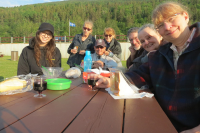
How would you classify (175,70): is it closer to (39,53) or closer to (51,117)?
(51,117)

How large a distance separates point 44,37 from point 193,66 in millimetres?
2133

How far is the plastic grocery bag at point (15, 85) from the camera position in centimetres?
114

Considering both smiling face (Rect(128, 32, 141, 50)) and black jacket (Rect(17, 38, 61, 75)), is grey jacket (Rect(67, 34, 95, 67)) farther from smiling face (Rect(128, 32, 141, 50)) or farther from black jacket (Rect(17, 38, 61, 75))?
smiling face (Rect(128, 32, 141, 50))

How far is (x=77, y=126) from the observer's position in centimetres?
68

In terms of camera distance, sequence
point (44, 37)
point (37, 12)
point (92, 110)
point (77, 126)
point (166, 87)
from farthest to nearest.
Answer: point (37, 12)
point (44, 37)
point (166, 87)
point (92, 110)
point (77, 126)

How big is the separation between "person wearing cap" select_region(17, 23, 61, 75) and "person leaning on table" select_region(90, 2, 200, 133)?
4.62 feet

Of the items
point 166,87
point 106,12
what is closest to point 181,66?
point 166,87

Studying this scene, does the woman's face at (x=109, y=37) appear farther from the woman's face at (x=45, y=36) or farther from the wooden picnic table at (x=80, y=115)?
the wooden picnic table at (x=80, y=115)

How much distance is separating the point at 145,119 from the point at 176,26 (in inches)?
33.8

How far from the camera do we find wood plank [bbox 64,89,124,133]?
662 mm

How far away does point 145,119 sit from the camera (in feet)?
2.55

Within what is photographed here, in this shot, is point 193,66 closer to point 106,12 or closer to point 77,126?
point 77,126

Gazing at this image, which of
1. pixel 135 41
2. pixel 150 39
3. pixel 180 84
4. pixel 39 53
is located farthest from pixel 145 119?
pixel 39 53

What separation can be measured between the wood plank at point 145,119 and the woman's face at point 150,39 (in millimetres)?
1005
